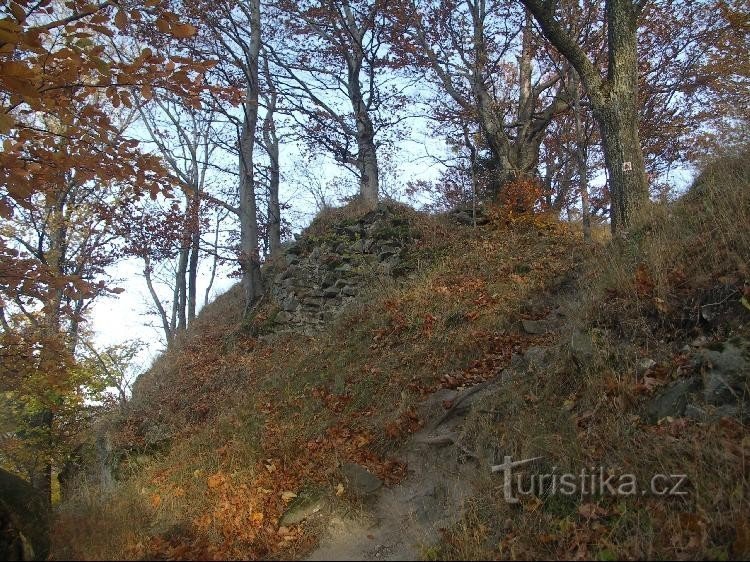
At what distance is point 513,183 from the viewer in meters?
13.5

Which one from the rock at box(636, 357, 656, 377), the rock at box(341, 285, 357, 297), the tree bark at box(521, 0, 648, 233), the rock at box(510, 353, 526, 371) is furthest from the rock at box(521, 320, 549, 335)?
the rock at box(341, 285, 357, 297)

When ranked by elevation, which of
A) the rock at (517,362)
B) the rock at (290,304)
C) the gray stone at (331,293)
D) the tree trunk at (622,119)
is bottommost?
the rock at (517,362)

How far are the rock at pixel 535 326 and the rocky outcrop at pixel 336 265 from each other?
181 inches

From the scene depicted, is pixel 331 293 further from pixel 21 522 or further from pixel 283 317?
pixel 21 522

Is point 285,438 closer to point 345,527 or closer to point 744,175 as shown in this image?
point 345,527

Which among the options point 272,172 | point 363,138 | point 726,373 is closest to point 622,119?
point 726,373

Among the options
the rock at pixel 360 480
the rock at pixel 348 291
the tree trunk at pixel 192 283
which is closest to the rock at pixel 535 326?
the rock at pixel 360 480

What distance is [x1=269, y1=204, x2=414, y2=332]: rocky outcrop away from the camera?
37.9 feet

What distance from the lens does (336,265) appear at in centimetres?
1230

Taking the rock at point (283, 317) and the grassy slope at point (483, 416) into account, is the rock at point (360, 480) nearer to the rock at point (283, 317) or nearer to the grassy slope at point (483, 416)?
the grassy slope at point (483, 416)

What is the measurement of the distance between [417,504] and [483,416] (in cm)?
116

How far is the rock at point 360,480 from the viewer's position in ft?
16.6

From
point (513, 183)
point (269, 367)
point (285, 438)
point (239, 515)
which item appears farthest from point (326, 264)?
point (239, 515)

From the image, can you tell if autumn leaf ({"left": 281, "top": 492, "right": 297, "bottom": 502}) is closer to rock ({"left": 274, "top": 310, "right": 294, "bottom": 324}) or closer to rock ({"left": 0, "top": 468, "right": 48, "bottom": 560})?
rock ({"left": 0, "top": 468, "right": 48, "bottom": 560})
